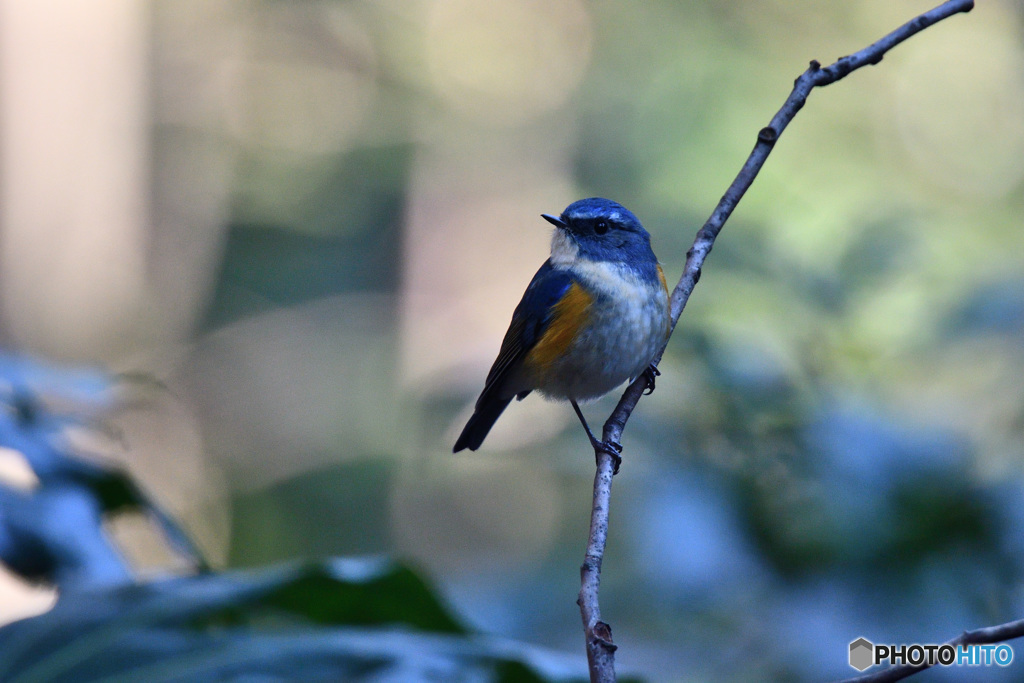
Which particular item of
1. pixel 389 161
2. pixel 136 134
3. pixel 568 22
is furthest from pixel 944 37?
pixel 136 134

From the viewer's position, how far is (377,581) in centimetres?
213

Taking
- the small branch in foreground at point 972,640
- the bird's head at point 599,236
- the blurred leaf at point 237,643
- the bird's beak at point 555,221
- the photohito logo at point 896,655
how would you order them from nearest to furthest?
the small branch in foreground at point 972,640 → the blurred leaf at point 237,643 → the photohito logo at point 896,655 → the bird's beak at point 555,221 → the bird's head at point 599,236

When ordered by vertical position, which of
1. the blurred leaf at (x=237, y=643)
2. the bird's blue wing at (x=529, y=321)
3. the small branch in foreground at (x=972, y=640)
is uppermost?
the bird's blue wing at (x=529, y=321)

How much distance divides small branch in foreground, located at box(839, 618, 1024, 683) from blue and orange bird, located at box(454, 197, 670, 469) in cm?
156

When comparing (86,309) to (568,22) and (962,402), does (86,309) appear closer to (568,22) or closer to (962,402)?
(962,402)

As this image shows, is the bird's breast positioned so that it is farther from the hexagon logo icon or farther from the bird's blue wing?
the hexagon logo icon

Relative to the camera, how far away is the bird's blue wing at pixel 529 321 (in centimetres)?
269

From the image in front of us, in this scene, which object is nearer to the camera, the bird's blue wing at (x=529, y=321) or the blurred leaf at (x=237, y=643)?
the blurred leaf at (x=237, y=643)

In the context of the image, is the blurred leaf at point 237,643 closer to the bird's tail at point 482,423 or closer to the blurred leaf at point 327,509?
the bird's tail at point 482,423

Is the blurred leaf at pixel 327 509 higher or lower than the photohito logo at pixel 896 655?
higher

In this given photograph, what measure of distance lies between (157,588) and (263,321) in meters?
9.90

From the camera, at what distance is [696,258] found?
1938 mm

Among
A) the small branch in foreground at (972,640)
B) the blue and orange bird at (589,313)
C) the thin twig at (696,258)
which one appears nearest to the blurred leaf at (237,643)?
the thin twig at (696,258)

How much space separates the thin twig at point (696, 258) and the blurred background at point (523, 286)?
91cm
